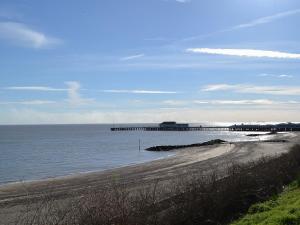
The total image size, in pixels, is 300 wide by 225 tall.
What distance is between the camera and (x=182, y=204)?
36.6 feet

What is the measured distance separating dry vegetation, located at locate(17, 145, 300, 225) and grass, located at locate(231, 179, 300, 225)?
39 cm

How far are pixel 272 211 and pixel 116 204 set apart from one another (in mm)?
4988

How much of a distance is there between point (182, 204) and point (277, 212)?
7.81 feet

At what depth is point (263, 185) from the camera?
15.4 meters

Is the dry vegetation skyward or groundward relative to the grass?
skyward

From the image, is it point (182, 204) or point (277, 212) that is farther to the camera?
point (277, 212)

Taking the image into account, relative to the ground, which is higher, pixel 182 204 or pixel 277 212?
pixel 182 204

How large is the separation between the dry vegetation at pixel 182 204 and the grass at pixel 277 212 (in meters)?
0.39

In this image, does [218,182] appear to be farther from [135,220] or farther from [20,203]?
[20,203]

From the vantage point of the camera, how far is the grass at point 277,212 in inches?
424

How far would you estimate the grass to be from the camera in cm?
1077

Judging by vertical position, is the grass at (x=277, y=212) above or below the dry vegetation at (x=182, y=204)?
below

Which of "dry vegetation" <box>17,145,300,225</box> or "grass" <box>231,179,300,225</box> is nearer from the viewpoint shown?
"dry vegetation" <box>17,145,300,225</box>

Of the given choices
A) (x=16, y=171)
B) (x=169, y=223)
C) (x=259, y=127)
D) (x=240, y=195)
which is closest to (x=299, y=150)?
(x=240, y=195)
